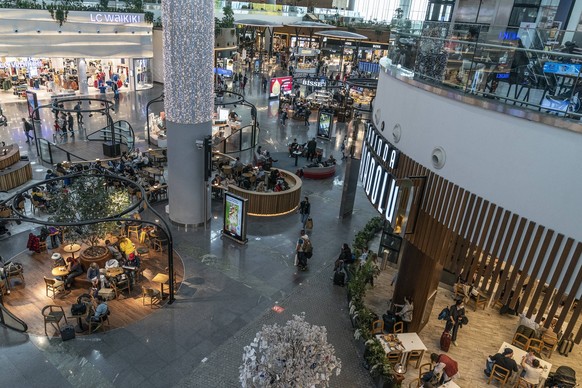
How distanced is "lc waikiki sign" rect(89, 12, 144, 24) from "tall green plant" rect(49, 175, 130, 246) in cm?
2321

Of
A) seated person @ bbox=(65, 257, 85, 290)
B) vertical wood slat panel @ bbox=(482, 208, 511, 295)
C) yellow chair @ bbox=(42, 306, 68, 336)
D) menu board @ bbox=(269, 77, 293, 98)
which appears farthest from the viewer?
menu board @ bbox=(269, 77, 293, 98)

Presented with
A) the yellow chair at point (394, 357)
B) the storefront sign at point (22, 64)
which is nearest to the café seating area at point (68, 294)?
the yellow chair at point (394, 357)

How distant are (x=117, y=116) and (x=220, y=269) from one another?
62.7 ft

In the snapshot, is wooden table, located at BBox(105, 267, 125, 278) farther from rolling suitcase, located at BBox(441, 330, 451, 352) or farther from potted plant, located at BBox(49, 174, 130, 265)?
rolling suitcase, located at BBox(441, 330, 451, 352)

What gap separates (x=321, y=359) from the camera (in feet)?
19.2

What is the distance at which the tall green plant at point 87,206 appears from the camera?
10.7 m

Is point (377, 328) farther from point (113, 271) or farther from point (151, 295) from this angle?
point (113, 271)

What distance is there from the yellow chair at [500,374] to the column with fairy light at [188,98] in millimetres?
9999

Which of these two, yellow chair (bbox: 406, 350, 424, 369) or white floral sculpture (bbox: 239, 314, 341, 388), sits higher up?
white floral sculpture (bbox: 239, 314, 341, 388)

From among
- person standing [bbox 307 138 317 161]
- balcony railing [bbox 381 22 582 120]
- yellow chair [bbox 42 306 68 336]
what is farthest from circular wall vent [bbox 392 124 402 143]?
person standing [bbox 307 138 317 161]

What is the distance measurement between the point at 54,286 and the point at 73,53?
79.6 feet

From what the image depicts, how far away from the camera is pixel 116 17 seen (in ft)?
100

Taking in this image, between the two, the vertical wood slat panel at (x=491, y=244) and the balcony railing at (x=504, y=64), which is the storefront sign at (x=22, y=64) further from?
the vertical wood slat panel at (x=491, y=244)

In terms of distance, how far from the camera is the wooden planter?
11727 mm
